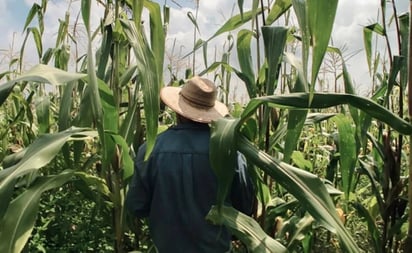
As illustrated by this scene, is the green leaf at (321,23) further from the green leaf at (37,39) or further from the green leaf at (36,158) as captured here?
the green leaf at (37,39)

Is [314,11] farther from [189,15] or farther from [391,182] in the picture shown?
[189,15]

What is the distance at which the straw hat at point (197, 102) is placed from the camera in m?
1.63

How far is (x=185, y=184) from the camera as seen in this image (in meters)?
1.60

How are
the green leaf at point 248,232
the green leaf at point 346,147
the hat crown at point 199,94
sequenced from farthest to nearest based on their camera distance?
the hat crown at point 199,94, the green leaf at point 346,147, the green leaf at point 248,232

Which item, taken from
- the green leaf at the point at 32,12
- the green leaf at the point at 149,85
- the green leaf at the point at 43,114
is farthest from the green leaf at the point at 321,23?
the green leaf at the point at 32,12

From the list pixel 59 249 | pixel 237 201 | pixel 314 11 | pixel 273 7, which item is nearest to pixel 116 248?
pixel 59 249

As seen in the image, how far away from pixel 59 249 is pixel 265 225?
33.1 inches

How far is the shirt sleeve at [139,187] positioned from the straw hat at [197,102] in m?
0.18

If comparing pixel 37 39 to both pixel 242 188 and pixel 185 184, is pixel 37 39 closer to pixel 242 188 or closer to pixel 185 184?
pixel 185 184

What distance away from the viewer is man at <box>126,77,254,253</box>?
1.60m

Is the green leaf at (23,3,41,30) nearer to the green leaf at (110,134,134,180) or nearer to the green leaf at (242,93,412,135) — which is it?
the green leaf at (110,134,134,180)

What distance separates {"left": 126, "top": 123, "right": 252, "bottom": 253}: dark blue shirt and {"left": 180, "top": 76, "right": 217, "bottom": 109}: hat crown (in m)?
0.07

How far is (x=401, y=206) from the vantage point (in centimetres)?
183

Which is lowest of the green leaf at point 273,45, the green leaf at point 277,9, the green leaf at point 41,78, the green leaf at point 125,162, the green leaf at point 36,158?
the green leaf at point 125,162
